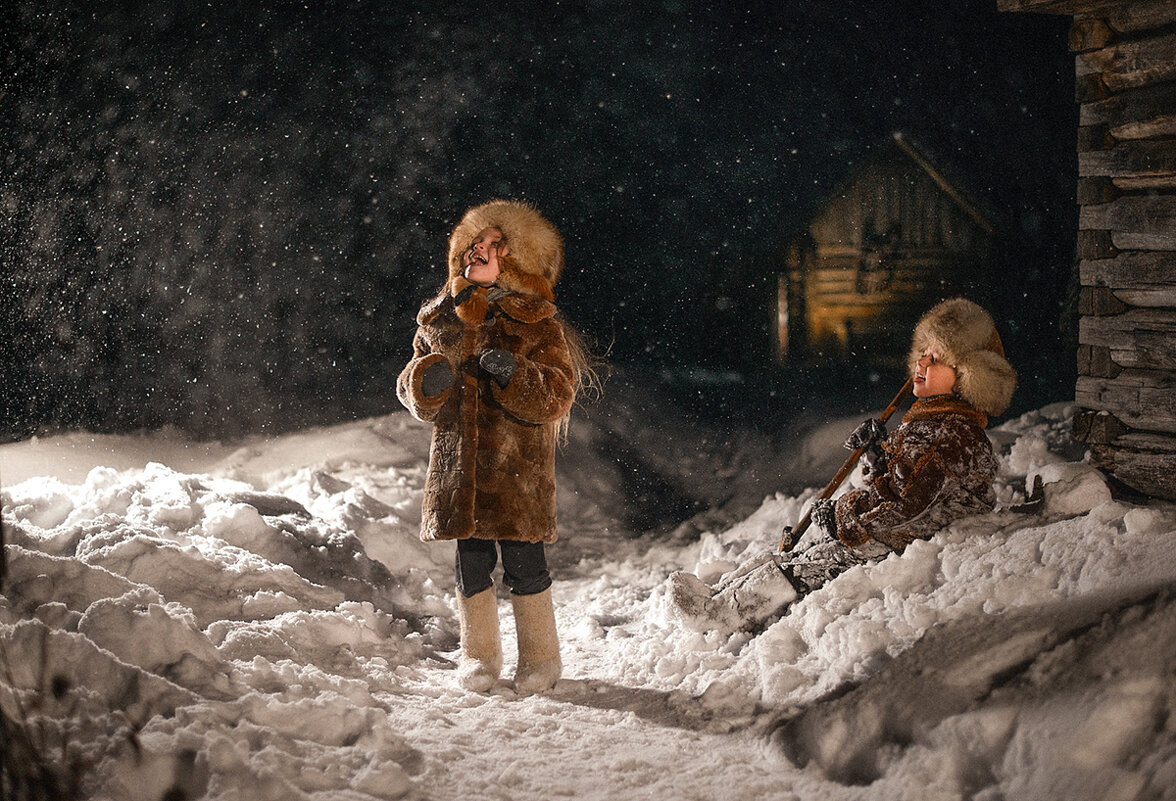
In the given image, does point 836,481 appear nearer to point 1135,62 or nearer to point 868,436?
point 868,436

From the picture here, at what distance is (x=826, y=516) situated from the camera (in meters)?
3.73

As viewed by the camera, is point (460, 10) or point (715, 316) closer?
point (460, 10)

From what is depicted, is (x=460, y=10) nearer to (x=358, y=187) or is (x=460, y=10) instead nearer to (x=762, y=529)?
(x=358, y=187)

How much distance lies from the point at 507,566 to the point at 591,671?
0.65 m

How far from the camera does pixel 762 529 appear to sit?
580 centimetres

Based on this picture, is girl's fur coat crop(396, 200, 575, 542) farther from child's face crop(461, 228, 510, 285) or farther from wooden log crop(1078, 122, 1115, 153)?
wooden log crop(1078, 122, 1115, 153)

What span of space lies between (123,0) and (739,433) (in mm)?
7411

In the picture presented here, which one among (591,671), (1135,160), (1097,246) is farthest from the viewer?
(1097,246)

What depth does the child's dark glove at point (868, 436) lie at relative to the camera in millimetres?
3723

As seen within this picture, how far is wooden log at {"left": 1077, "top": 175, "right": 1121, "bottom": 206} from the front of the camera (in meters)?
4.69

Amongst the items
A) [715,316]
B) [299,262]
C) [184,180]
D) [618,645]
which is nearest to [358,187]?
[299,262]

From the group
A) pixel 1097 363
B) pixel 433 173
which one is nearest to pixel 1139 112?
pixel 1097 363

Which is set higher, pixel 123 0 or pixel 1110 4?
pixel 123 0

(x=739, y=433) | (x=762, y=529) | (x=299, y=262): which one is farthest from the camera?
(x=299, y=262)
